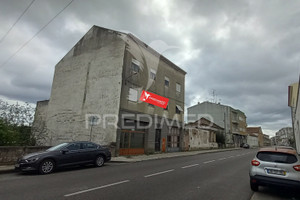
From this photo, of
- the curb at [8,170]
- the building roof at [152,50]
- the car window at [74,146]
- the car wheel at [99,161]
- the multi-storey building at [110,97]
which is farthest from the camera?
the building roof at [152,50]

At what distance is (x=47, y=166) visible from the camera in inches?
344

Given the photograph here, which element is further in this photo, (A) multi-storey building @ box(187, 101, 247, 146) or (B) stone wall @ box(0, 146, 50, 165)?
(A) multi-storey building @ box(187, 101, 247, 146)

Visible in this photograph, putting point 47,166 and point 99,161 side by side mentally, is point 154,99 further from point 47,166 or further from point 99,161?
point 47,166

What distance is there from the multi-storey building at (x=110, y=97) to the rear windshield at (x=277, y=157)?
11.5 meters

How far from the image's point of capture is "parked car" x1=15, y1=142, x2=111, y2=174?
8445 mm

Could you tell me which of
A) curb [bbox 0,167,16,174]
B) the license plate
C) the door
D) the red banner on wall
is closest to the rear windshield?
the license plate

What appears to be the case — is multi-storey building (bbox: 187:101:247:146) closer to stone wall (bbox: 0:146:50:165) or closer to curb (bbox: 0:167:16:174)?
stone wall (bbox: 0:146:50:165)

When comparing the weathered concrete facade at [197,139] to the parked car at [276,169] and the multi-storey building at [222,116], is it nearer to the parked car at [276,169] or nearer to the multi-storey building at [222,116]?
the multi-storey building at [222,116]

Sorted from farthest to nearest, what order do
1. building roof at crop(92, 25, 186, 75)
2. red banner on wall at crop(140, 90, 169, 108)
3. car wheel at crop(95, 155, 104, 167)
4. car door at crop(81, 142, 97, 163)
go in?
red banner on wall at crop(140, 90, 169, 108)
building roof at crop(92, 25, 186, 75)
car wheel at crop(95, 155, 104, 167)
car door at crop(81, 142, 97, 163)

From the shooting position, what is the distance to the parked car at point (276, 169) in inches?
221

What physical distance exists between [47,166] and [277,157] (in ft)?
31.0

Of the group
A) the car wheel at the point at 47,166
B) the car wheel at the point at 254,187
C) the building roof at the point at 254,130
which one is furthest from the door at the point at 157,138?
the building roof at the point at 254,130

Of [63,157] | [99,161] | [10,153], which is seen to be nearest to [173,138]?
[99,161]

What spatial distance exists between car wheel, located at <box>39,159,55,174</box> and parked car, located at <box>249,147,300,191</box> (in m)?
8.55
